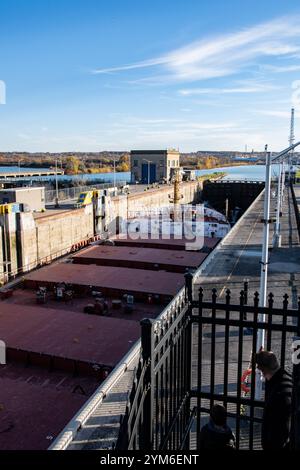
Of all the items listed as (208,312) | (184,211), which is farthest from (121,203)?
(208,312)

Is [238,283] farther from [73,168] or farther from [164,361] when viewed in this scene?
[73,168]

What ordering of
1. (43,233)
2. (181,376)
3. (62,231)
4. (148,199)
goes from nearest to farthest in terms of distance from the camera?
(181,376)
(43,233)
(62,231)
(148,199)

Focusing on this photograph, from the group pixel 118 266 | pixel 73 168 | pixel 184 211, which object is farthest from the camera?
pixel 73 168

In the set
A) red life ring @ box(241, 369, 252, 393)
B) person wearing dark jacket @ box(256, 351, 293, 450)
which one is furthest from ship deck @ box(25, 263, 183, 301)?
person wearing dark jacket @ box(256, 351, 293, 450)

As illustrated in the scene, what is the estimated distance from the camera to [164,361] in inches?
177

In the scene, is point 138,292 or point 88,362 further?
point 138,292

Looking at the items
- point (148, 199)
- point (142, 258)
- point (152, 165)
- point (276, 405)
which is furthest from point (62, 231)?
point (152, 165)

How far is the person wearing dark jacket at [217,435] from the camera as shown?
3953 millimetres

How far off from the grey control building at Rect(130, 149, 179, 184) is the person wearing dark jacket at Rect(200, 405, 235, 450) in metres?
83.5

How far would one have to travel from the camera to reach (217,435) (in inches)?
157

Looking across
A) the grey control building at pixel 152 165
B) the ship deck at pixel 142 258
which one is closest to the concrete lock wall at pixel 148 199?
the grey control building at pixel 152 165

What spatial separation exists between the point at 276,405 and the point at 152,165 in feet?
284

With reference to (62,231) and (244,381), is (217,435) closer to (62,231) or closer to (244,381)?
(244,381)

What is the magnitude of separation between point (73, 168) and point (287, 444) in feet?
500
